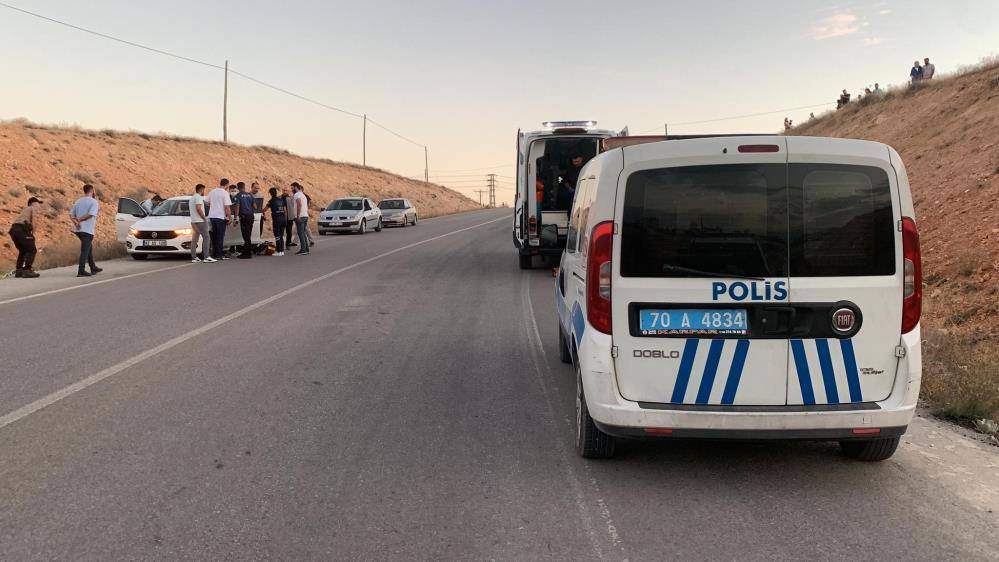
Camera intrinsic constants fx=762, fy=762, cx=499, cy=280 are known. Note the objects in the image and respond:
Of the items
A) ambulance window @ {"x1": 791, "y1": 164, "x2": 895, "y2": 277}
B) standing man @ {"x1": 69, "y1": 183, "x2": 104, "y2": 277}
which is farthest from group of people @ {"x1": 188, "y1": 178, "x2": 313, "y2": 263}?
ambulance window @ {"x1": 791, "y1": 164, "x2": 895, "y2": 277}

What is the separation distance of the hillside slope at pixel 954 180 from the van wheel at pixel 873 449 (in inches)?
233

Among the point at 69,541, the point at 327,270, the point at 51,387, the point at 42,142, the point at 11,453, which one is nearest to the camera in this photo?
the point at 69,541

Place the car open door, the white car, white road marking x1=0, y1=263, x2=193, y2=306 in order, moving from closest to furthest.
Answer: white road marking x1=0, y1=263, x2=193, y2=306
the white car
the car open door

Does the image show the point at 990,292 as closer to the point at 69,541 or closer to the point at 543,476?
the point at 543,476

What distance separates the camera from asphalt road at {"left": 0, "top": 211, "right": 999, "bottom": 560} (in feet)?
11.5

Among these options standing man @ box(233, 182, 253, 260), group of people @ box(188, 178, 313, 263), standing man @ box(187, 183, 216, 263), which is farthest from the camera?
standing man @ box(233, 182, 253, 260)

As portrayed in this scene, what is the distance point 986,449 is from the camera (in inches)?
197

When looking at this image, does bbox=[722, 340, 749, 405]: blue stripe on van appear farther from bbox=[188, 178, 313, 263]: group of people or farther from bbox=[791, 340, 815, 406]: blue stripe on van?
bbox=[188, 178, 313, 263]: group of people

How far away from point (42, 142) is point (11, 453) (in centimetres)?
4615

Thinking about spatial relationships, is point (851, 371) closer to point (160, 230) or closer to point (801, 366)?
point (801, 366)

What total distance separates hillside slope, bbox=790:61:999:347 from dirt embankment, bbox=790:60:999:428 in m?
0.02

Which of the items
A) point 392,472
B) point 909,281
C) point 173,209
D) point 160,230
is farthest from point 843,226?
point 173,209

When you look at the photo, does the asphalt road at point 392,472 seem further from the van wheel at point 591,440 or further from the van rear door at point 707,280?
the van rear door at point 707,280

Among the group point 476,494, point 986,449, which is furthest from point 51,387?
point 986,449
